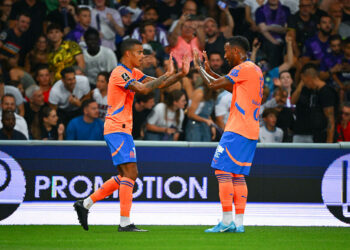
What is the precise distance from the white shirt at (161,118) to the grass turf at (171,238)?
2.97 metres

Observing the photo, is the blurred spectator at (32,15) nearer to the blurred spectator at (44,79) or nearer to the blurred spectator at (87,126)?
the blurred spectator at (44,79)

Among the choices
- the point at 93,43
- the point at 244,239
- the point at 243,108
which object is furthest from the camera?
the point at 93,43

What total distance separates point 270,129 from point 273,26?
357 centimetres

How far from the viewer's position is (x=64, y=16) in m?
13.8

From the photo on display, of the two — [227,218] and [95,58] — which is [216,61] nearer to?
[95,58]

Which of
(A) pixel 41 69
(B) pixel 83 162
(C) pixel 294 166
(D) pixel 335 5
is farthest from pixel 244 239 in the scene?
(D) pixel 335 5

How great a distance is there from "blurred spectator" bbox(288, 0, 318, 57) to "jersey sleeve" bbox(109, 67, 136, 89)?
262 inches

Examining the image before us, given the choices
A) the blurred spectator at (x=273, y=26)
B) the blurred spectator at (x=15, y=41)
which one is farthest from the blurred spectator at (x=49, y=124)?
the blurred spectator at (x=273, y=26)

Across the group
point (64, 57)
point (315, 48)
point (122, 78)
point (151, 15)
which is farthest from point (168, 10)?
point (122, 78)

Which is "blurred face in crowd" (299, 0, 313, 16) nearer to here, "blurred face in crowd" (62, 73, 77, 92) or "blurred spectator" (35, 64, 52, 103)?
"blurred face in crowd" (62, 73, 77, 92)

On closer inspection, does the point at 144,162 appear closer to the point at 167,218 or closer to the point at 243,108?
the point at 167,218

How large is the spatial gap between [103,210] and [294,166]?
2.57m

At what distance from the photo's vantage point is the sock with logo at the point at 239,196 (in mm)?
7578

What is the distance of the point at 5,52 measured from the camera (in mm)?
13188
